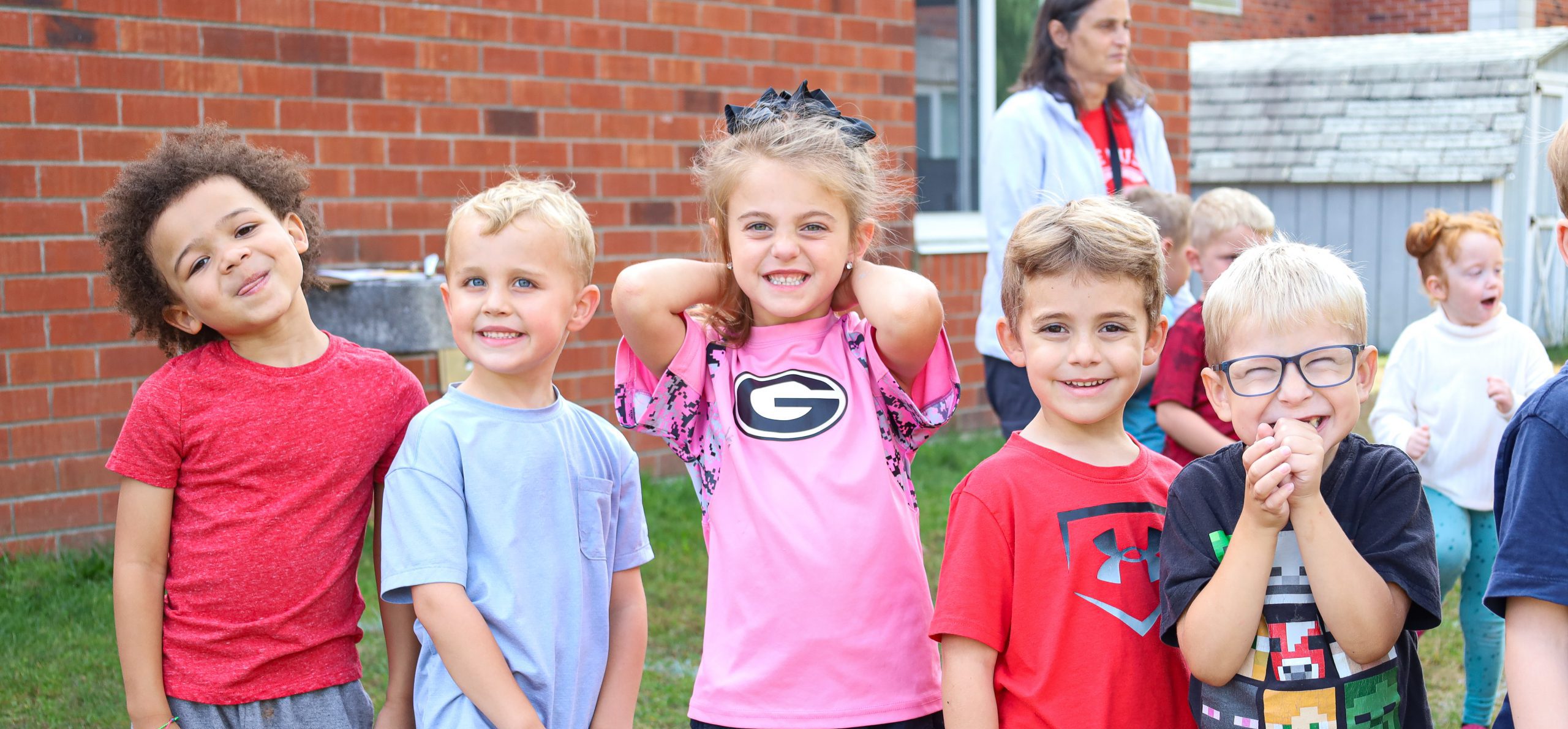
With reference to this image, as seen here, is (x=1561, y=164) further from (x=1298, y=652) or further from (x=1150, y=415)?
(x=1150, y=415)

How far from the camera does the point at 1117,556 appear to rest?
2.02m

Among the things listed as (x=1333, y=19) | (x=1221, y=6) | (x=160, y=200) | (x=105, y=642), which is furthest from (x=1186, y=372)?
(x=1333, y=19)

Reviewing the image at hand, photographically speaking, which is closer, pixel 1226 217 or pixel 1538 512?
pixel 1538 512

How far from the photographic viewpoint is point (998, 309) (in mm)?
3996

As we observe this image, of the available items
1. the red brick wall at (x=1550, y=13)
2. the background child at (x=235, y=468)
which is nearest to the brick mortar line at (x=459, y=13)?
the background child at (x=235, y=468)

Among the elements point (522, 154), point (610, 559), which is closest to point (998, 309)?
point (610, 559)

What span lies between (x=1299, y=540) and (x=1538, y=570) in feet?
0.92

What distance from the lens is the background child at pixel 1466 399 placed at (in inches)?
145

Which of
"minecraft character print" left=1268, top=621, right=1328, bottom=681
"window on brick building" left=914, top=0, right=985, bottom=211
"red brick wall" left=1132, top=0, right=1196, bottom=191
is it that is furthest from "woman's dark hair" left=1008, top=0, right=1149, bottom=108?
"red brick wall" left=1132, top=0, right=1196, bottom=191

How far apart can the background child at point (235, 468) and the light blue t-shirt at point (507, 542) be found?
14cm

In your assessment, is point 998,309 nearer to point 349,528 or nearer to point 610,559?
point 610,559

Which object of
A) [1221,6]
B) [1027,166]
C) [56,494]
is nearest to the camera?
[1027,166]

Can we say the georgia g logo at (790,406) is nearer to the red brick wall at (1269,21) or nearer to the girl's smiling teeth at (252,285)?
the girl's smiling teeth at (252,285)

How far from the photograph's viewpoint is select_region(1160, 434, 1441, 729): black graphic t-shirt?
186cm
